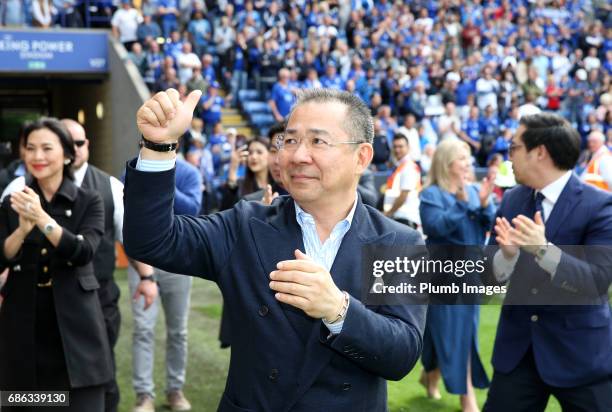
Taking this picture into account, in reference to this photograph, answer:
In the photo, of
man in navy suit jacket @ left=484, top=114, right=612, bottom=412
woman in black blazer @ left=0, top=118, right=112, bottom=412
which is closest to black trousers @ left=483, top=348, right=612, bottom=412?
man in navy suit jacket @ left=484, top=114, right=612, bottom=412

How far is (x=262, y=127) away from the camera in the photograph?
17.5 metres

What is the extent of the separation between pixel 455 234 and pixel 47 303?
2.86 metres

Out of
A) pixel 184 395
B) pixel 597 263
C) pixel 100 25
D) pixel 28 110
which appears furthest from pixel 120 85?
pixel 597 263

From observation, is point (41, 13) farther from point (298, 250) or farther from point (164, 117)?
point (298, 250)

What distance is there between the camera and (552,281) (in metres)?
3.01

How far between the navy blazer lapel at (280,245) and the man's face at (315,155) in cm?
9

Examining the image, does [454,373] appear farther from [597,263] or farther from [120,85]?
[120,85]

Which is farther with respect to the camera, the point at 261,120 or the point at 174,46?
the point at 261,120

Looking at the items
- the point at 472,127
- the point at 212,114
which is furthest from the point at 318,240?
the point at 472,127

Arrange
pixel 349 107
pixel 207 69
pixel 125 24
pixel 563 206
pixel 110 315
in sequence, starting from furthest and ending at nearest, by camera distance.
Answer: pixel 207 69 → pixel 125 24 → pixel 110 315 → pixel 563 206 → pixel 349 107

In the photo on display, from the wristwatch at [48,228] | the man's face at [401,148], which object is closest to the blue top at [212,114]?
the man's face at [401,148]

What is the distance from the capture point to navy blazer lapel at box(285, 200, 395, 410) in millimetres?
2170

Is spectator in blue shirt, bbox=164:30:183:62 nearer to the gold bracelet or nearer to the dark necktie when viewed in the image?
the dark necktie

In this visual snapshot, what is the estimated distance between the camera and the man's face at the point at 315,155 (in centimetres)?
225
